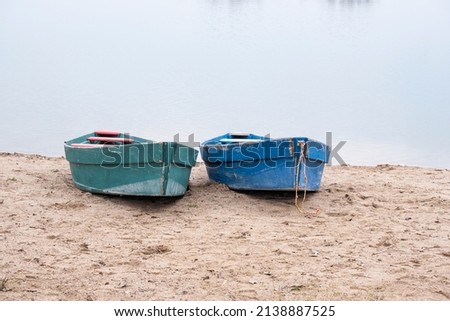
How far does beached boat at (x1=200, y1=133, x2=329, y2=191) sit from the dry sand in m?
0.20

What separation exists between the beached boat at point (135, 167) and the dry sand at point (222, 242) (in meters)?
0.18

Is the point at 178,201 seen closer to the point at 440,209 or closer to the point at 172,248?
the point at 172,248

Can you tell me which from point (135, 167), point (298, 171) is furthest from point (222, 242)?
point (298, 171)

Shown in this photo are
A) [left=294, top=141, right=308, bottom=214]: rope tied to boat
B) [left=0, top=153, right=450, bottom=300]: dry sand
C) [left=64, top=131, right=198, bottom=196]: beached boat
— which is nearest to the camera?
[left=0, top=153, right=450, bottom=300]: dry sand

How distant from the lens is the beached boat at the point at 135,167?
31.1ft

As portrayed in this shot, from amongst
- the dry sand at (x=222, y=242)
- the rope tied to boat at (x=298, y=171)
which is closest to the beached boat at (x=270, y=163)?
the rope tied to boat at (x=298, y=171)

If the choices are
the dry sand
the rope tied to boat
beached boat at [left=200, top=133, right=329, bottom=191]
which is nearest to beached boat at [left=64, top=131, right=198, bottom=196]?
the dry sand

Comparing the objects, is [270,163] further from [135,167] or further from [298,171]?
[135,167]

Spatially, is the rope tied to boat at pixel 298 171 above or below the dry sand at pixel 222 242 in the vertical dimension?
above

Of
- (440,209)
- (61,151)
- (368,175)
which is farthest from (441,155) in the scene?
(61,151)

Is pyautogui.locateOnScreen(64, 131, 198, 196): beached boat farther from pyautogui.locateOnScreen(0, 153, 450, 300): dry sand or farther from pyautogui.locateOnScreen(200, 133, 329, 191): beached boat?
pyautogui.locateOnScreen(200, 133, 329, 191): beached boat

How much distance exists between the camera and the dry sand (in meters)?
6.72

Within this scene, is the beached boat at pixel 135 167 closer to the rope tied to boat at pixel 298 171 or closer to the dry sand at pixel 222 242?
the dry sand at pixel 222 242

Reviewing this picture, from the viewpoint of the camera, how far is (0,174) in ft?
34.4
